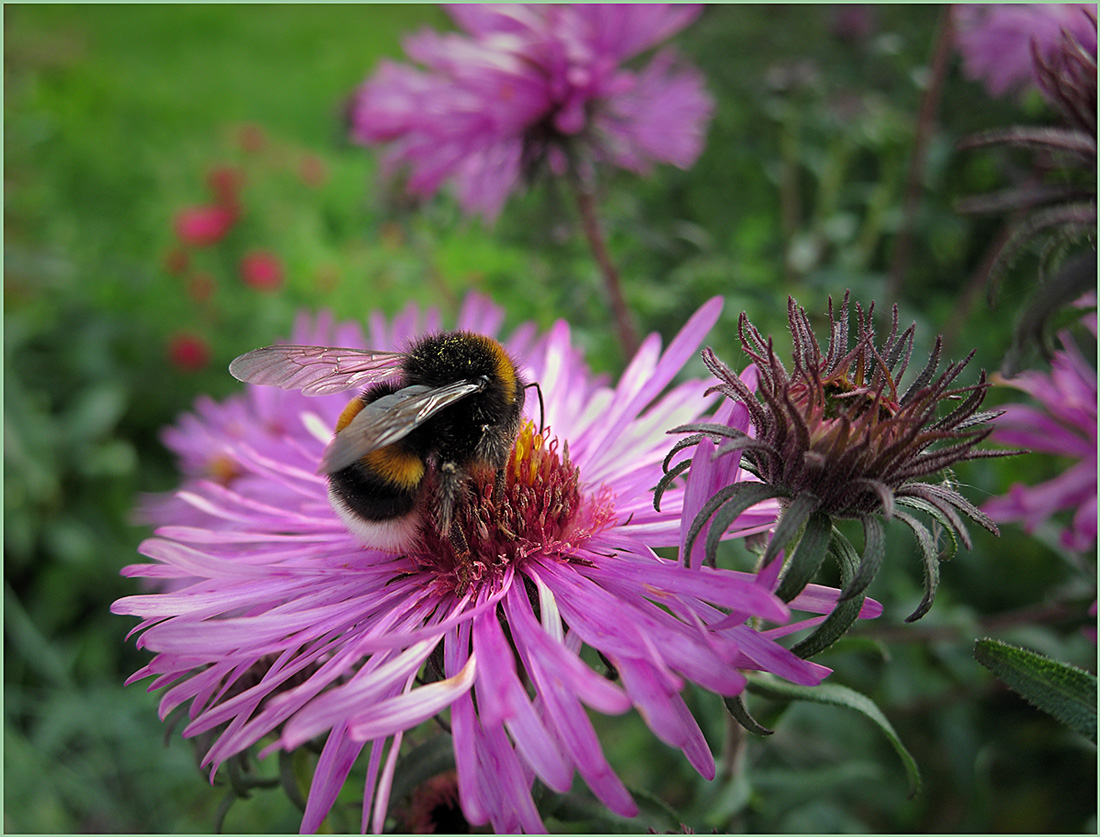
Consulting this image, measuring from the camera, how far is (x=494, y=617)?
23.5 inches

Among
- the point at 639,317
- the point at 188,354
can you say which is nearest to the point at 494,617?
the point at 639,317

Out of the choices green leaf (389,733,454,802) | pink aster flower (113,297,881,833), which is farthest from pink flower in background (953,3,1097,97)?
green leaf (389,733,454,802)

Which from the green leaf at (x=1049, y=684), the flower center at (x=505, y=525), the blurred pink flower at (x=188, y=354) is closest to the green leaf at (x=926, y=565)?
the green leaf at (x=1049, y=684)

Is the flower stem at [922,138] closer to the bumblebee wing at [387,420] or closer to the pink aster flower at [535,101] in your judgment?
the pink aster flower at [535,101]

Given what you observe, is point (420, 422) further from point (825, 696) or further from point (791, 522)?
point (825, 696)

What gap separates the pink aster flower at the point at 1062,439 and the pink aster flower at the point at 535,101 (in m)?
0.69

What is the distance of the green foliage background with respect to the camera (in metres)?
1.14

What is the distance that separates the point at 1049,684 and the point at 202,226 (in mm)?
2699

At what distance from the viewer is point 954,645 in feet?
3.77

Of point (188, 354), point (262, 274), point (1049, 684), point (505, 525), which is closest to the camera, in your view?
point (1049, 684)

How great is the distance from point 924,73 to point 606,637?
4.41 feet

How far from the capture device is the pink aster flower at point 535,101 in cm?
118

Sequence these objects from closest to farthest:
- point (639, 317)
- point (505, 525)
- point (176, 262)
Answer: point (505, 525) < point (639, 317) < point (176, 262)

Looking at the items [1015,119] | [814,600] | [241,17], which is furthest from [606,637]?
[241,17]
